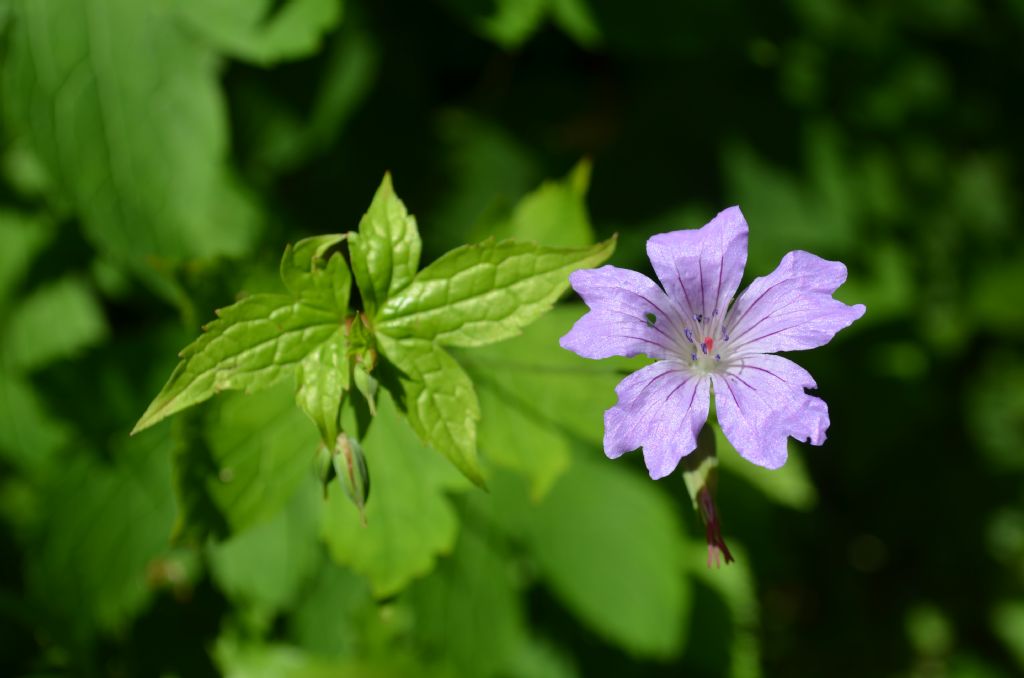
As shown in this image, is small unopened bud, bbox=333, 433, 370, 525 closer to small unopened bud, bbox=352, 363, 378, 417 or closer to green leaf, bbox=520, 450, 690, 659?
small unopened bud, bbox=352, 363, 378, 417

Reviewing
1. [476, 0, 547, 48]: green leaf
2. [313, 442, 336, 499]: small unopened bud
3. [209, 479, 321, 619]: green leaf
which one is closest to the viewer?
[313, 442, 336, 499]: small unopened bud

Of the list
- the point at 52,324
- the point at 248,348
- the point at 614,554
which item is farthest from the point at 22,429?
the point at 614,554

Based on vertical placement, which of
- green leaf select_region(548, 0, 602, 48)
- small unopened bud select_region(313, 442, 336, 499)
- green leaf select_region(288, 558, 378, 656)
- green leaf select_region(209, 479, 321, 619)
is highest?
green leaf select_region(548, 0, 602, 48)

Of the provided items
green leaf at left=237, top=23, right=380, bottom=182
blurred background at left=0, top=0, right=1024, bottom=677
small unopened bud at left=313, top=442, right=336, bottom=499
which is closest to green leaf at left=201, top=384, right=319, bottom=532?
blurred background at left=0, top=0, right=1024, bottom=677

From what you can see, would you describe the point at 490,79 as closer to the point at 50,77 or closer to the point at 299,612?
the point at 50,77

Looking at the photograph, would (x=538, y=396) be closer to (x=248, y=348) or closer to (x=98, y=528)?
(x=248, y=348)

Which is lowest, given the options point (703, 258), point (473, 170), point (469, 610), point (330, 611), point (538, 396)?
point (330, 611)
